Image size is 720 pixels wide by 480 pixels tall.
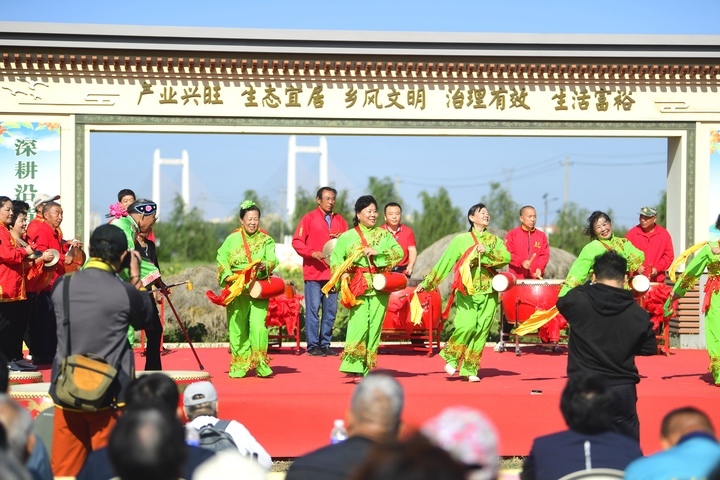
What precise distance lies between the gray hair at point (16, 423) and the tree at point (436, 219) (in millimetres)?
41428

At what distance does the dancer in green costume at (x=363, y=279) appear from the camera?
9328 millimetres

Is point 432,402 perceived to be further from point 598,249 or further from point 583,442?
point 583,442

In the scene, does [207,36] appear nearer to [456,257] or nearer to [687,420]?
[456,257]

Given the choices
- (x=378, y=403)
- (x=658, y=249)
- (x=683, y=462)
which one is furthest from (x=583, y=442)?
(x=658, y=249)

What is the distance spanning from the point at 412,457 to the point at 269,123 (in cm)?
1088

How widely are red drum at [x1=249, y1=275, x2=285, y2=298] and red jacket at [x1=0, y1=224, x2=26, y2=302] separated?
2091 mm

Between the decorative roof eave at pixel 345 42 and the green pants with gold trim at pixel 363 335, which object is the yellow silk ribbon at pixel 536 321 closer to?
the green pants with gold trim at pixel 363 335

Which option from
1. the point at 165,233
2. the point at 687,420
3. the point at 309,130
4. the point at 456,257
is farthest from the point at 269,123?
the point at 165,233

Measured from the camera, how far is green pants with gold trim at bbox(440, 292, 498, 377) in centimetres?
946

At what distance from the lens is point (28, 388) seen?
6.84 metres

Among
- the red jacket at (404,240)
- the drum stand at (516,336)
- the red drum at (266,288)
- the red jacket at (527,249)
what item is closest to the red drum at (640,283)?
the drum stand at (516,336)

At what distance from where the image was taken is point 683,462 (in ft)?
11.8

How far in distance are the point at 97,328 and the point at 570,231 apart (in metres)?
36.7

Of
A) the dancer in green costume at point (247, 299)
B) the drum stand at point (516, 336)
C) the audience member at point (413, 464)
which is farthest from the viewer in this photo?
the drum stand at point (516, 336)
